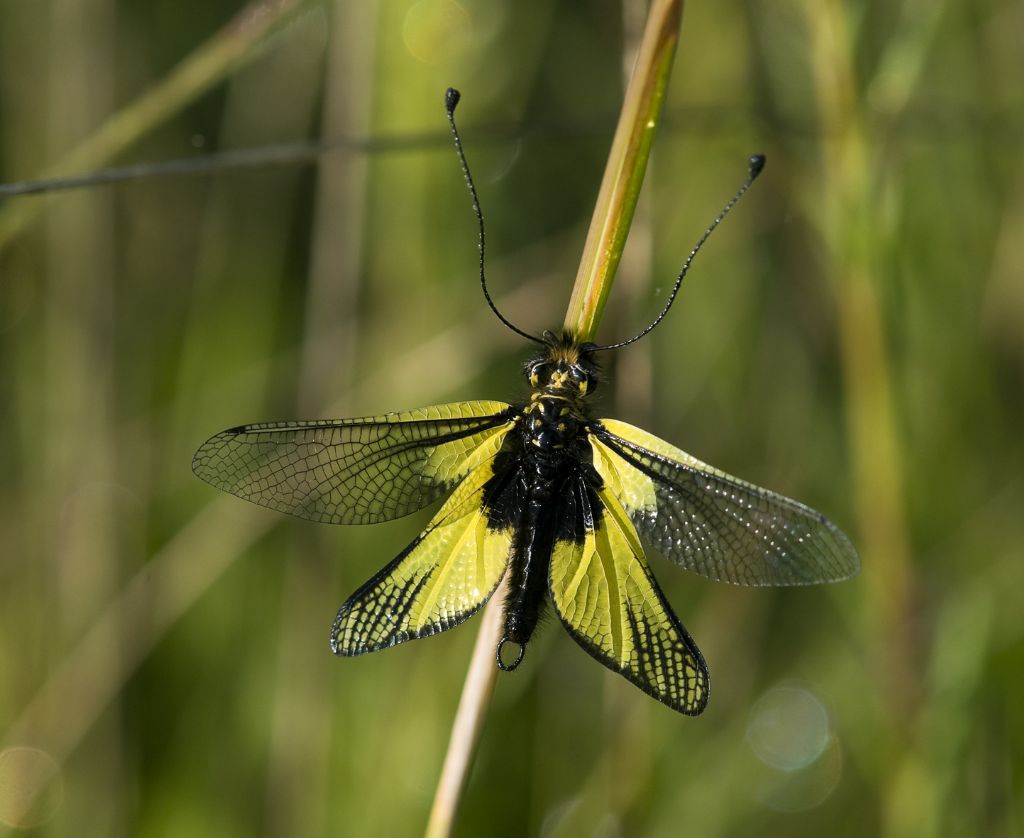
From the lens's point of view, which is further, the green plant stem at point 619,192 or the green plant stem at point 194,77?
the green plant stem at point 194,77

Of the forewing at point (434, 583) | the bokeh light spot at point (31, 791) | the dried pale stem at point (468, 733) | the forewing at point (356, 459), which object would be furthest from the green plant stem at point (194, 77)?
the bokeh light spot at point (31, 791)

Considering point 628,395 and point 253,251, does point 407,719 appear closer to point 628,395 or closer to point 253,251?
point 628,395

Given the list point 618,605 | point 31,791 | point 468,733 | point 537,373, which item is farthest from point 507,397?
point 31,791

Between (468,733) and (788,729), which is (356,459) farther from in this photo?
(788,729)

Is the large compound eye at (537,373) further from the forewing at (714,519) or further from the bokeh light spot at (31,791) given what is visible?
the bokeh light spot at (31,791)

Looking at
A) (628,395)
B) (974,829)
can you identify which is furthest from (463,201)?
(974,829)

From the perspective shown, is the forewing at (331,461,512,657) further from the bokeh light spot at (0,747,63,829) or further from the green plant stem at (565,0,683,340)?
the bokeh light spot at (0,747,63,829)
